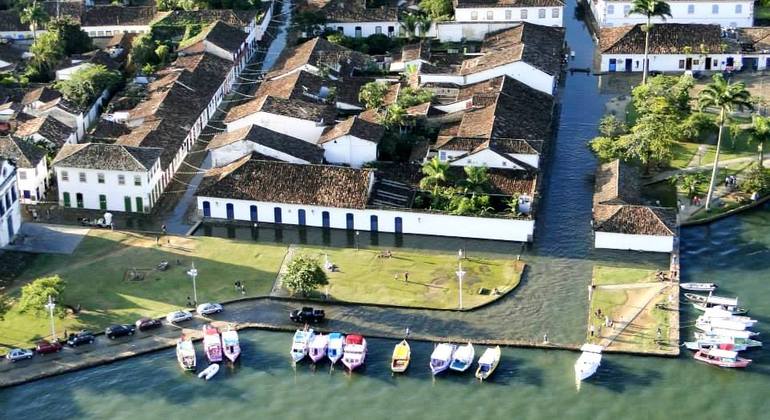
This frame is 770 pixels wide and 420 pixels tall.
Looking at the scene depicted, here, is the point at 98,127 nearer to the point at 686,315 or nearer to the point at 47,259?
the point at 47,259

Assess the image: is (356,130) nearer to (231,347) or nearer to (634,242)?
(634,242)

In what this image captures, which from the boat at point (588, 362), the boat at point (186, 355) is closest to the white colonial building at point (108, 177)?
the boat at point (186, 355)

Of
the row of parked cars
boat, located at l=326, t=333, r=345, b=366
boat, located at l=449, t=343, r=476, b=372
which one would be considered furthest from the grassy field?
boat, located at l=449, t=343, r=476, b=372

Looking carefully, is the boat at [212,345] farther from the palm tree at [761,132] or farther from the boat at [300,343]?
the palm tree at [761,132]

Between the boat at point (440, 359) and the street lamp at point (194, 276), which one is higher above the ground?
the street lamp at point (194, 276)

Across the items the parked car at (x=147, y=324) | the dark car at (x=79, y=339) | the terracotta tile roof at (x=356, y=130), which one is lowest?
the dark car at (x=79, y=339)
